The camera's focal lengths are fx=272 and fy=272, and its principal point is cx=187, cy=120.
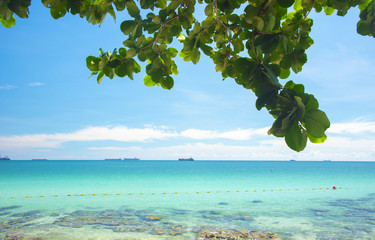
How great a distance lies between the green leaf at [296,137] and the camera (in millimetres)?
778

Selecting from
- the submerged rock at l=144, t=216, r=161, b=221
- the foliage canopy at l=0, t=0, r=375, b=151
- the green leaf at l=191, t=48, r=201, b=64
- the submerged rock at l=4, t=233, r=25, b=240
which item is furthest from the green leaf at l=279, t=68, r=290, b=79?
the submerged rock at l=144, t=216, r=161, b=221

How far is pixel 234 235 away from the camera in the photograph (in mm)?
6543

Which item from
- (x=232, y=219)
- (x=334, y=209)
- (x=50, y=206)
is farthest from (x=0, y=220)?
(x=334, y=209)

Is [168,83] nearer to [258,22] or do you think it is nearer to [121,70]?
[121,70]

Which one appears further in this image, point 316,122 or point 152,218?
point 152,218

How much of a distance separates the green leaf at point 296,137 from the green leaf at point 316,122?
0.02 metres

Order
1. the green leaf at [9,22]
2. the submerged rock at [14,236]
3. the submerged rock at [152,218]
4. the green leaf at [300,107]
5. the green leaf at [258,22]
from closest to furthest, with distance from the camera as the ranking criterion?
1. the green leaf at [300,107]
2. the green leaf at [258,22]
3. the green leaf at [9,22]
4. the submerged rock at [14,236]
5. the submerged rock at [152,218]

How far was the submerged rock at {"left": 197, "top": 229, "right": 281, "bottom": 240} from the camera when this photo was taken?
638cm

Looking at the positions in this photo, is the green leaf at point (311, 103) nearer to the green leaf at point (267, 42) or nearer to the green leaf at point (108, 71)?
the green leaf at point (267, 42)

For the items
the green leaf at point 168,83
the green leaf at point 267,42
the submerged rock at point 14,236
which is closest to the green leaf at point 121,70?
the green leaf at point 168,83

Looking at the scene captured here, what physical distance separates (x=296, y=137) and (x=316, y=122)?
0.23ft

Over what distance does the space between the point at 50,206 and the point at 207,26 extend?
477 inches

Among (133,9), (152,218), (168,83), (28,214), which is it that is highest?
(133,9)

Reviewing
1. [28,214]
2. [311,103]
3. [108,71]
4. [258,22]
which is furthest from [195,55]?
[28,214]
